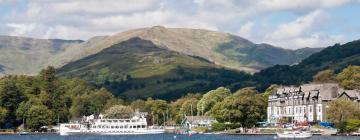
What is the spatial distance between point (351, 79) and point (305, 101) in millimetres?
34294

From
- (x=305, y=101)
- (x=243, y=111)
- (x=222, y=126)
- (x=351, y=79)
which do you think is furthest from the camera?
(x=351, y=79)

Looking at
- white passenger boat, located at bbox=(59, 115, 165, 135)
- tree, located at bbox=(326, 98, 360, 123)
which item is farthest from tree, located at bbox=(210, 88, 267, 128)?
white passenger boat, located at bbox=(59, 115, 165, 135)

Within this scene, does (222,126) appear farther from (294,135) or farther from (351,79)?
(351,79)

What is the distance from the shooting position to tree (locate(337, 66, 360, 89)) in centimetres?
17979

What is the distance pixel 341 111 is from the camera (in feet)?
461

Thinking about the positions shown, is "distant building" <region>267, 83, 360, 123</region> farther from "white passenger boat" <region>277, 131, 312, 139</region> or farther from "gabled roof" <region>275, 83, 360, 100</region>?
"white passenger boat" <region>277, 131, 312, 139</region>

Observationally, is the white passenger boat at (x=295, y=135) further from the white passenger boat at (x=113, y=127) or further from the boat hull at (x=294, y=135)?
the white passenger boat at (x=113, y=127)

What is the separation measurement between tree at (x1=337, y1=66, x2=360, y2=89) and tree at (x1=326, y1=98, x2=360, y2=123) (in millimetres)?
35838

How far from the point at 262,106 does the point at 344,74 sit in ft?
121

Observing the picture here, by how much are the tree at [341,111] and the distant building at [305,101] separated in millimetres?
8159

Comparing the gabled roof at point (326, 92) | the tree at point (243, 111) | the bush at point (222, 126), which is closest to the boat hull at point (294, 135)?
the gabled roof at point (326, 92)

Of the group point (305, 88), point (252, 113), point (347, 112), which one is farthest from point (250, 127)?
point (347, 112)

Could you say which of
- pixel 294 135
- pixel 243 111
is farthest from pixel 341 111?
pixel 243 111

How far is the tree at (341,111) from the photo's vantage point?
139500 millimetres
